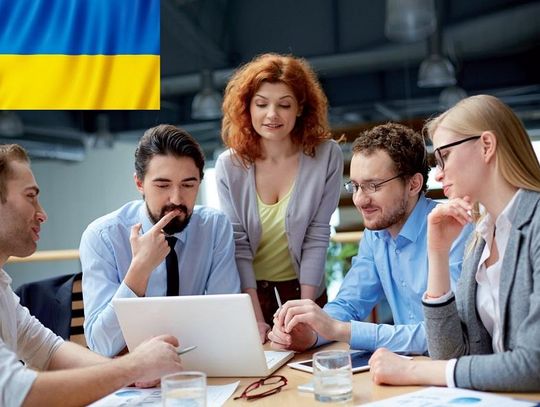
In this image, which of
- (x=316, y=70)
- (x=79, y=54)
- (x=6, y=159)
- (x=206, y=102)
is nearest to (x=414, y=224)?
(x=6, y=159)

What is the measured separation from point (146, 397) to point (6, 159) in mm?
643

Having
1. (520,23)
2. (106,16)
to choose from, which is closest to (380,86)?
(520,23)

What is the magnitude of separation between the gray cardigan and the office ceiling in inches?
116

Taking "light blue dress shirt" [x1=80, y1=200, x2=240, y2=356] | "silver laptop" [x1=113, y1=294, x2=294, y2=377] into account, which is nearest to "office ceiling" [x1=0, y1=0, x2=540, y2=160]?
"light blue dress shirt" [x1=80, y1=200, x2=240, y2=356]

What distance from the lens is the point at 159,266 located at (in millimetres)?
2104

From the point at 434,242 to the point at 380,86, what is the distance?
4.08 meters

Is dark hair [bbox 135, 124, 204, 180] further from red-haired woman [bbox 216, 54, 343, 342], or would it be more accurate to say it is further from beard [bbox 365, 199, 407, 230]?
beard [bbox 365, 199, 407, 230]

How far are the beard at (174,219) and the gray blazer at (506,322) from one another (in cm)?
79

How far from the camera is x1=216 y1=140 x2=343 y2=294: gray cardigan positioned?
7.65 feet

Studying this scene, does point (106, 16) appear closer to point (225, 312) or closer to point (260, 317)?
point (260, 317)

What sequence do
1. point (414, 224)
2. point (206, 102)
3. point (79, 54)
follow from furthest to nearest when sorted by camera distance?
1. point (206, 102)
2. point (79, 54)
3. point (414, 224)

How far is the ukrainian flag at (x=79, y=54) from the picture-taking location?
2830mm

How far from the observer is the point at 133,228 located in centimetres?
194

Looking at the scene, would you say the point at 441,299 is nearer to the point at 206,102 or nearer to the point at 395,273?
the point at 395,273
